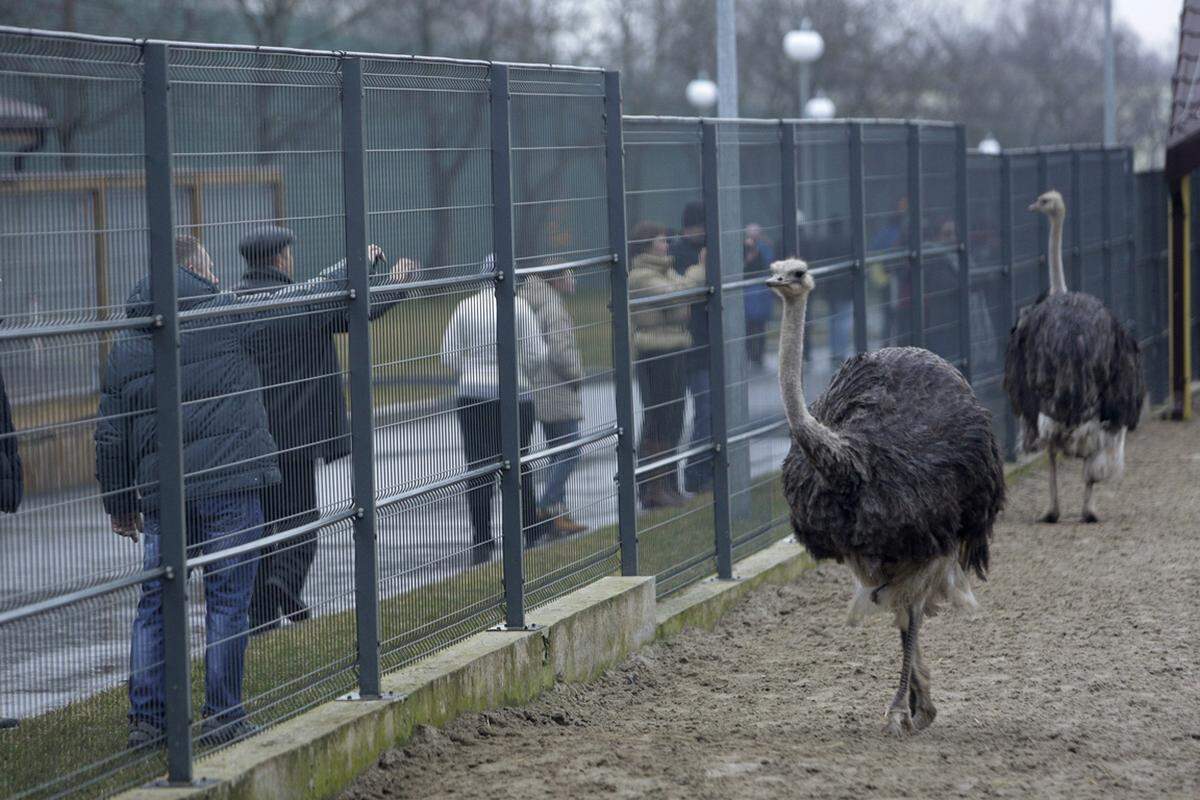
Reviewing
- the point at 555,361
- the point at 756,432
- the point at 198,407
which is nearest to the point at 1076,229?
the point at 756,432

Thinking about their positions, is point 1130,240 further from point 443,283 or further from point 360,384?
point 360,384

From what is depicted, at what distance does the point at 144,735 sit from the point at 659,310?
3877 mm

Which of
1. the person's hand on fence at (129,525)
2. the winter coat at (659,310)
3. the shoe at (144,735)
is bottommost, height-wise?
the shoe at (144,735)

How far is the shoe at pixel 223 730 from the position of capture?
518cm

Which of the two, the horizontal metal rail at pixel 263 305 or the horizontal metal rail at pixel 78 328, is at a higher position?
the horizontal metal rail at pixel 263 305

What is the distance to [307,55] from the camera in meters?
5.44

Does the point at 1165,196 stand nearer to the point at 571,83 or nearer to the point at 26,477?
the point at 571,83

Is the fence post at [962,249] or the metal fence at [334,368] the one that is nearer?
the metal fence at [334,368]

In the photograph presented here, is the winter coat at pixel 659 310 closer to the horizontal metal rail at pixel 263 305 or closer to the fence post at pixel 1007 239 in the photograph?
the horizontal metal rail at pixel 263 305

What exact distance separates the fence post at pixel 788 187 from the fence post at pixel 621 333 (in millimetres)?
1929

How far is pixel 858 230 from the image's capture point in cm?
1040

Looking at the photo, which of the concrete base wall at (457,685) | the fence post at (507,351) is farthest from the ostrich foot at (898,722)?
the fence post at (507,351)

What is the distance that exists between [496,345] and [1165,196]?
12.9 metres

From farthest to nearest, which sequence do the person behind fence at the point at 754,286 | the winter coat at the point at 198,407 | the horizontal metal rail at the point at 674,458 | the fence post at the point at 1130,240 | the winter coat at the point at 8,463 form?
the fence post at the point at 1130,240, the person behind fence at the point at 754,286, the horizontal metal rail at the point at 674,458, the winter coat at the point at 198,407, the winter coat at the point at 8,463
